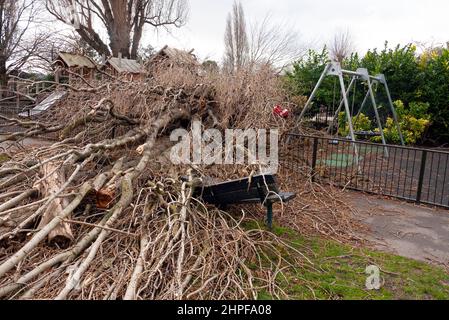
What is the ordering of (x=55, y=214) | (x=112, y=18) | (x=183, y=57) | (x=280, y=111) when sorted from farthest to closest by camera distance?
(x=112, y=18), (x=183, y=57), (x=280, y=111), (x=55, y=214)

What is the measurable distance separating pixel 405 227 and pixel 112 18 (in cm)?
2354

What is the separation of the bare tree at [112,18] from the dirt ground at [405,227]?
21.1m

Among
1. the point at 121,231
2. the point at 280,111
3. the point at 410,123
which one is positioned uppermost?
the point at 280,111

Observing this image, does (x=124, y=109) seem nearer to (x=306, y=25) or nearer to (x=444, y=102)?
(x=444, y=102)

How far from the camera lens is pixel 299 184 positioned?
6.38 m

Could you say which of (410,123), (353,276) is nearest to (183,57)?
(353,276)

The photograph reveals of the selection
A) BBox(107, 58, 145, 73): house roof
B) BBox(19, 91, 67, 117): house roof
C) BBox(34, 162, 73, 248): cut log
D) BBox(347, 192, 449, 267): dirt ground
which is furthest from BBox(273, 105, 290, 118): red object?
BBox(34, 162, 73, 248): cut log

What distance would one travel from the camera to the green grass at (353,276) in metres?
3.13

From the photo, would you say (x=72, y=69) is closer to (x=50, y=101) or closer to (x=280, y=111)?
(x=50, y=101)

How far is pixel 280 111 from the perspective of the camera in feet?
24.4

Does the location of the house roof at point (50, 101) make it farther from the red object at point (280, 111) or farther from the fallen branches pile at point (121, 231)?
the red object at point (280, 111)

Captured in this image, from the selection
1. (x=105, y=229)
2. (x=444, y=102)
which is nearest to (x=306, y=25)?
(x=444, y=102)

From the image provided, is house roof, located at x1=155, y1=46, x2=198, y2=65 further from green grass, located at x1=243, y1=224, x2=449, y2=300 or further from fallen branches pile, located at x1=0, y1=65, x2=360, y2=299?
green grass, located at x1=243, y1=224, x2=449, y2=300

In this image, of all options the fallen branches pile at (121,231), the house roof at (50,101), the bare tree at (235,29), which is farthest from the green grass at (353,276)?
the bare tree at (235,29)
